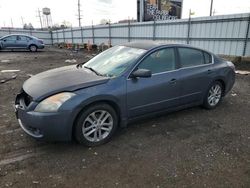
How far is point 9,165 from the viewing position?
129 inches

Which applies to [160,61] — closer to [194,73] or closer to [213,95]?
[194,73]

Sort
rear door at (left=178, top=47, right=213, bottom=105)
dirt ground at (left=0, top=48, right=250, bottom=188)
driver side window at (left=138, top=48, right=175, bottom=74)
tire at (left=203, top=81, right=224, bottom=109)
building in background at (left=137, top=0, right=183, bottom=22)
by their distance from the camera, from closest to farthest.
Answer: dirt ground at (left=0, top=48, right=250, bottom=188) → driver side window at (left=138, top=48, right=175, bottom=74) → rear door at (left=178, top=47, right=213, bottom=105) → tire at (left=203, top=81, right=224, bottom=109) → building in background at (left=137, top=0, right=183, bottom=22)

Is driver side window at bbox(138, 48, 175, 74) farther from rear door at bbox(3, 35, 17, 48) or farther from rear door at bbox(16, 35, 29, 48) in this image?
rear door at bbox(3, 35, 17, 48)

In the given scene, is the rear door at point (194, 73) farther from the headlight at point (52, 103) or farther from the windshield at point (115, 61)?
the headlight at point (52, 103)

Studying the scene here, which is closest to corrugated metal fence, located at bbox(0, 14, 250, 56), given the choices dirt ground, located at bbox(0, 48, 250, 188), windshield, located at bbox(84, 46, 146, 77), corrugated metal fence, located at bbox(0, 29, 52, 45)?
windshield, located at bbox(84, 46, 146, 77)

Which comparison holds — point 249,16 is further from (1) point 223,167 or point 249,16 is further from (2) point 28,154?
(2) point 28,154

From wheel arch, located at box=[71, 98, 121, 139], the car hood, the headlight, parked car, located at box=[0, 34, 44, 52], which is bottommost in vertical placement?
parked car, located at box=[0, 34, 44, 52]

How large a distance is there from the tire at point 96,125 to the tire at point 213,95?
2.41m

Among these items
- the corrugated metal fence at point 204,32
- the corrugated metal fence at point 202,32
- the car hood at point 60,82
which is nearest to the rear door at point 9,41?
the corrugated metal fence at point 202,32

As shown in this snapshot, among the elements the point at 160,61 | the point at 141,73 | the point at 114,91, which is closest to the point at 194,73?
the point at 160,61

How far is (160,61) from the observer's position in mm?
4465

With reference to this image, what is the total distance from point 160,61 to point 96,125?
1680 millimetres

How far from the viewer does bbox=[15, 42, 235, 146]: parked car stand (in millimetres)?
3428

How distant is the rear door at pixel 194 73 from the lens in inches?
187
